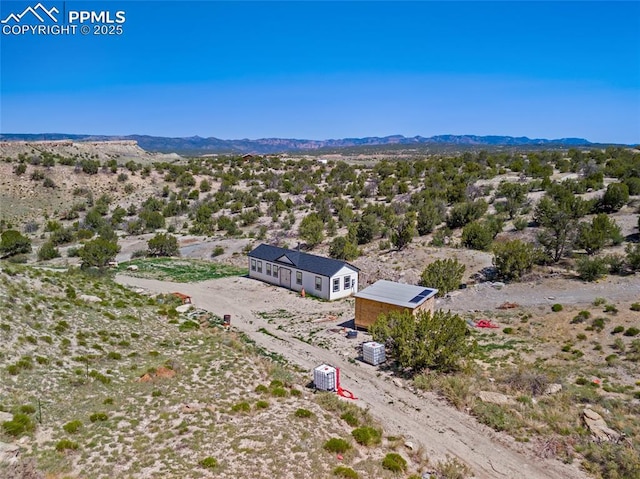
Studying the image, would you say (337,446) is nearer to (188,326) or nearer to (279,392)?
(279,392)

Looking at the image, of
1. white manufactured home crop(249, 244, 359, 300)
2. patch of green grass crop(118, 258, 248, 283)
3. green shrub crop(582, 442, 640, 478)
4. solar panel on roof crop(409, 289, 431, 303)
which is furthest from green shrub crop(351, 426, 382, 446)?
patch of green grass crop(118, 258, 248, 283)

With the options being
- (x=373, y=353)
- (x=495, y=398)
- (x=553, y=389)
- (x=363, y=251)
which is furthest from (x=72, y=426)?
(x=363, y=251)

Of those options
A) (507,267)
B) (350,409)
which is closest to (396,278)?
(507,267)

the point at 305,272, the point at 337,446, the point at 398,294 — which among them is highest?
the point at 398,294

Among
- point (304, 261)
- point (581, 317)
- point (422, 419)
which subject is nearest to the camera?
point (422, 419)

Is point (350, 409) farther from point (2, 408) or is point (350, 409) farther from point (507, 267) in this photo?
point (507, 267)

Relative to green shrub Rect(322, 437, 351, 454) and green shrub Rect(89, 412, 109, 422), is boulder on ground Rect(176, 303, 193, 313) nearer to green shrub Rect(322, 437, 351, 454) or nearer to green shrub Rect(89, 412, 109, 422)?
green shrub Rect(89, 412, 109, 422)

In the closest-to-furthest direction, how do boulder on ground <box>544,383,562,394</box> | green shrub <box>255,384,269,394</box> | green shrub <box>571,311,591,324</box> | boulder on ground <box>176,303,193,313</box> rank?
boulder on ground <box>544,383,562,394</box> < green shrub <box>255,384,269,394</box> < green shrub <box>571,311,591,324</box> < boulder on ground <box>176,303,193,313</box>
